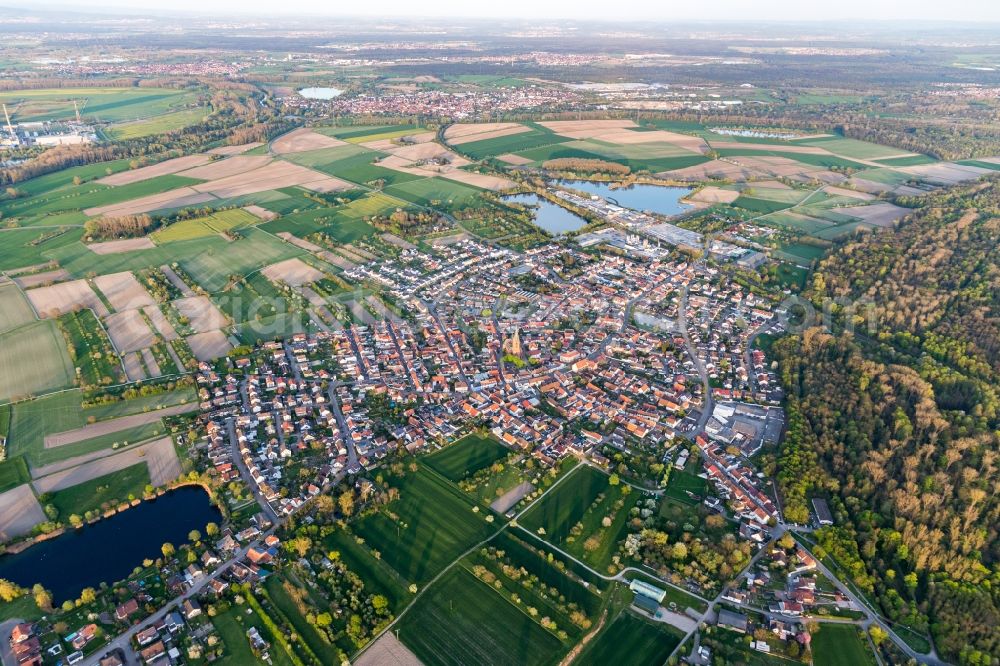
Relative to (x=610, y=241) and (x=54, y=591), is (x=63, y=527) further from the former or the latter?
(x=610, y=241)

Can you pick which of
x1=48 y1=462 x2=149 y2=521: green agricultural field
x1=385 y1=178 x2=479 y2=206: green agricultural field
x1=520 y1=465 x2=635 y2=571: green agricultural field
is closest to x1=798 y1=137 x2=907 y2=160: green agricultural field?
x1=385 y1=178 x2=479 y2=206: green agricultural field

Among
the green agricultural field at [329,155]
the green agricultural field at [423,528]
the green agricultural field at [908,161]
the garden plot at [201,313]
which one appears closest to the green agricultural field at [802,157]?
the green agricultural field at [908,161]

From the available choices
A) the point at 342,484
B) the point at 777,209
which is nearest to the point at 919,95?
the point at 777,209

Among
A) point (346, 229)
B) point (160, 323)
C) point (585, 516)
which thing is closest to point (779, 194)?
point (346, 229)

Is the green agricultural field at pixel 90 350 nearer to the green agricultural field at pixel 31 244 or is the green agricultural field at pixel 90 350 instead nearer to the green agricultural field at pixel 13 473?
the green agricultural field at pixel 13 473

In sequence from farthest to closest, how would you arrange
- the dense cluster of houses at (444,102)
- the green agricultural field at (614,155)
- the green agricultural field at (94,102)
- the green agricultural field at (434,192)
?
the dense cluster of houses at (444,102)
the green agricultural field at (94,102)
the green agricultural field at (614,155)
the green agricultural field at (434,192)

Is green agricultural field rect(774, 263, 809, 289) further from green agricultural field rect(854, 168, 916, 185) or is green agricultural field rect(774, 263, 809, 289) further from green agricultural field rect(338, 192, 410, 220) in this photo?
green agricultural field rect(338, 192, 410, 220)
